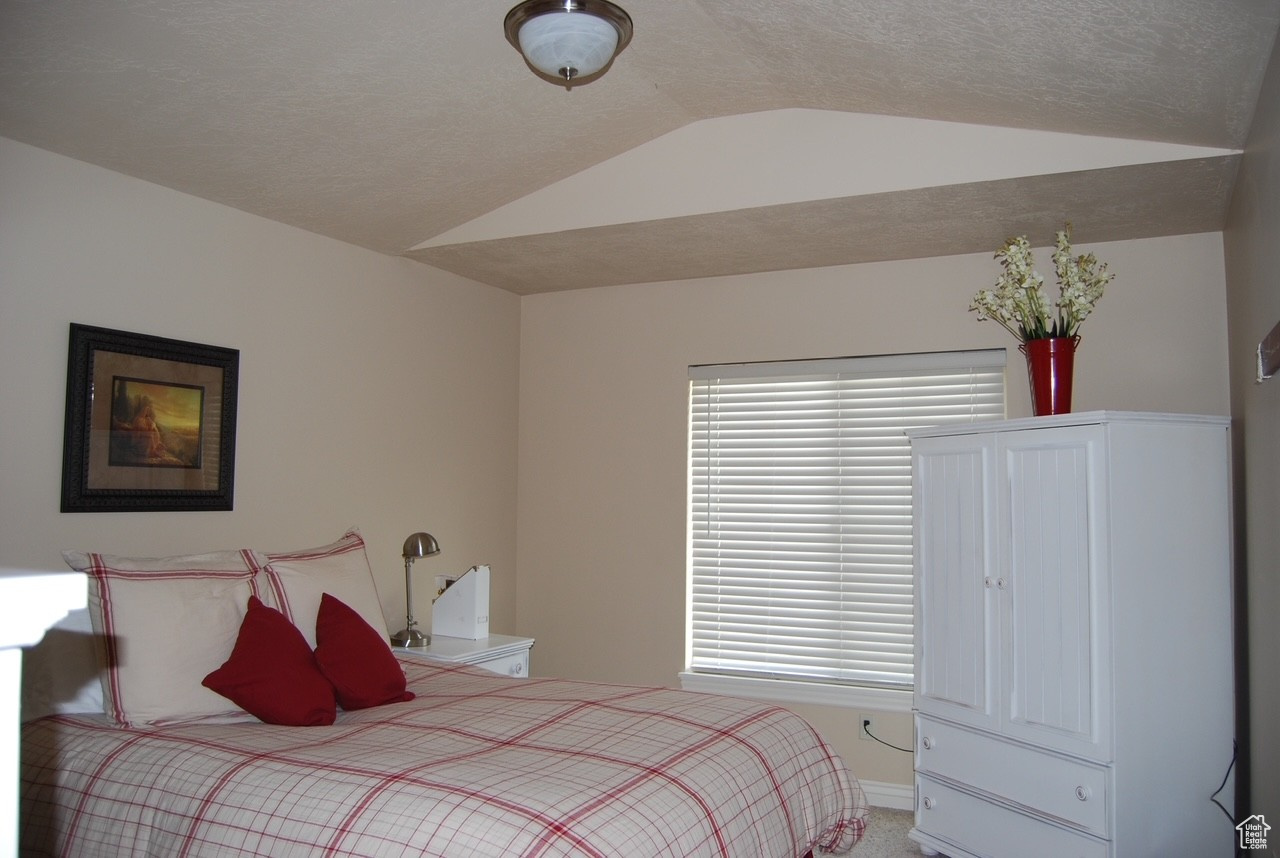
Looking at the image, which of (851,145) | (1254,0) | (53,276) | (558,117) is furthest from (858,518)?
(53,276)

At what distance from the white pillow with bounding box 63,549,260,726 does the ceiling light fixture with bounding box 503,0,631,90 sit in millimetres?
1765

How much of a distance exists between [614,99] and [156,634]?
223cm

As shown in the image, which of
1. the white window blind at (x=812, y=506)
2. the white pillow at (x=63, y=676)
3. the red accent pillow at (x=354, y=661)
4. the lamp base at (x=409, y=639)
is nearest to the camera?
the white pillow at (x=63, y=676)

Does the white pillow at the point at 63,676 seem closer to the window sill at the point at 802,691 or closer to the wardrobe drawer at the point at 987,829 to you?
the window sill at the point at 802,691

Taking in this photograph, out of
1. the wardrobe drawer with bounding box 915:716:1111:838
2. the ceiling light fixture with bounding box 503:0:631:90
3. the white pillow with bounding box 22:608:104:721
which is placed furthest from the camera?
the wardrobe drawer with bounding box 915:716:1111:838

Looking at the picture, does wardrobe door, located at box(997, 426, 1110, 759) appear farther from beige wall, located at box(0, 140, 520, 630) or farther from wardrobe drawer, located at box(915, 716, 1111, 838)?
beige wall, located at box(0, 140, 520, 630)

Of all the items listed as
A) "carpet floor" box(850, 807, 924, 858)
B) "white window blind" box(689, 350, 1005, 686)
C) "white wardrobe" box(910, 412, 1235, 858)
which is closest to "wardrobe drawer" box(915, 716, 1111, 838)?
"white wardrobe" box(910, 412, 1235, 858)

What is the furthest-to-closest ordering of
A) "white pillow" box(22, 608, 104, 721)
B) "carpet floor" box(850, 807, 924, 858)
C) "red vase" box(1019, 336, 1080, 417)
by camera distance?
"carpet floor" box(850, 807, 924, 858)
"red vase" box(1019, 336, 1080, 417)
"white pillow" box(22, 608, 104, 721)

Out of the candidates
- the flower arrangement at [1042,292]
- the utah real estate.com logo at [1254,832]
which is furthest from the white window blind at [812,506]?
the utah real estate.com logo at [1254,832]

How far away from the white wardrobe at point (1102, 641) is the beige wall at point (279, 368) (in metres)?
2.52

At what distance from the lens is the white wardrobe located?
9.38ft

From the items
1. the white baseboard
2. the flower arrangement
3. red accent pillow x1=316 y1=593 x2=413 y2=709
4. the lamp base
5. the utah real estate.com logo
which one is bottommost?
the white baseboard

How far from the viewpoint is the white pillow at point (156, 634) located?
2.47m

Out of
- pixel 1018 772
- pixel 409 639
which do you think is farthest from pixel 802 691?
pixel 409 639
